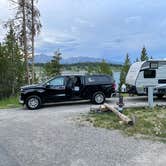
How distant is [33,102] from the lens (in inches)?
644

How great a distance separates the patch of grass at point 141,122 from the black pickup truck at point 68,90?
148 inches

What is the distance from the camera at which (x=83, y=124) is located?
11.3m

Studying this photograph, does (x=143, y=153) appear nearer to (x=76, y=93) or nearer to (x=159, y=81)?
(x=76, y=93)

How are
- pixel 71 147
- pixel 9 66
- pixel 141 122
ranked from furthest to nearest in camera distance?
pixel 9 66 → pixel 141 122 → pixel 71 147

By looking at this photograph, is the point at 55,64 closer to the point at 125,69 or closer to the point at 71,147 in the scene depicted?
the point at 125,69

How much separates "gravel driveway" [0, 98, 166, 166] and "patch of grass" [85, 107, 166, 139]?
2.07ft

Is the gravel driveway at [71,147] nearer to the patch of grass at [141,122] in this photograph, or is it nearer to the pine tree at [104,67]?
the patch of grass at [141,122]

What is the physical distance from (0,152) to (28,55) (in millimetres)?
20868

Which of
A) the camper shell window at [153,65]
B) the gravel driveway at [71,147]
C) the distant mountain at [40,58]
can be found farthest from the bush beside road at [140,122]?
the distant mountain at [40,58]

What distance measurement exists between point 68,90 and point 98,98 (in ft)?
5.92

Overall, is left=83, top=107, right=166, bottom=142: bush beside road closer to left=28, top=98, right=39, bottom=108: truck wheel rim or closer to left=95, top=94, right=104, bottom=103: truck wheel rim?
left=95, top=94, right=104, bottom=103: truck wheel rim

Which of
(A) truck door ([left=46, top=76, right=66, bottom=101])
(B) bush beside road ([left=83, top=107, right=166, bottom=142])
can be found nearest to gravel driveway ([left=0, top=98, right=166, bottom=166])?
(B) bush beside road ([left=83, top=107, right=166, bottom=142])

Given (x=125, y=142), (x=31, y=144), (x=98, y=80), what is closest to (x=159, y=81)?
(x=98, y=80)

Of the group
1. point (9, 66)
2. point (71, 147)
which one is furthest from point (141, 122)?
point (9, 66)
